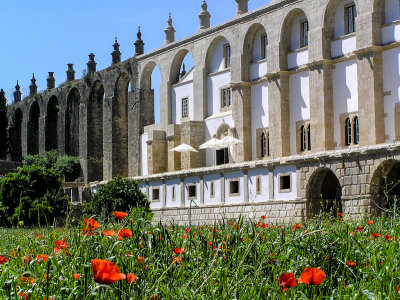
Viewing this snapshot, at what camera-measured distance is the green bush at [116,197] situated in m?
28.0

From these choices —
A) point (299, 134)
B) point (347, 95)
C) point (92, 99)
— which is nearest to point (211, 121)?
point (299, 134)

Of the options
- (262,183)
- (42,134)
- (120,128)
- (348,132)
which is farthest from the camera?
(42,134)

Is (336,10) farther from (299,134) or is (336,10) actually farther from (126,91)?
(126,91)

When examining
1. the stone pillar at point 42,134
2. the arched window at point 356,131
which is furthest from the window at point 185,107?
the stone pillar at point 42,134

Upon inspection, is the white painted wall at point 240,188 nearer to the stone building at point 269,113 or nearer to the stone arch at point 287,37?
the stone building at point 269,113

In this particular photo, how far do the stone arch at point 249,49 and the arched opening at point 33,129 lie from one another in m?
30.1

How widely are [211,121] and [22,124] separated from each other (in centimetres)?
2991

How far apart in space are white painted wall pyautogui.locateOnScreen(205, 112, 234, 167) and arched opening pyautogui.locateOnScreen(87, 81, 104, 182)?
14.4 m

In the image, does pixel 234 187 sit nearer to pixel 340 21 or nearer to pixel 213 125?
pixel 213 125

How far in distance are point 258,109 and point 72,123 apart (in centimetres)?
2378

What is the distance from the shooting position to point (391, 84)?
27891mm

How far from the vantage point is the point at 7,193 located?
107 ft

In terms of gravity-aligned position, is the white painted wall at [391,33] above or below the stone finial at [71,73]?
below

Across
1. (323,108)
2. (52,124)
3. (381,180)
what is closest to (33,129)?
(52,124)
